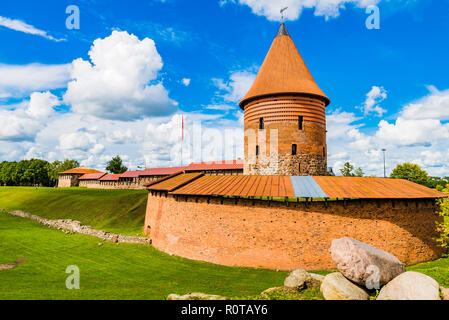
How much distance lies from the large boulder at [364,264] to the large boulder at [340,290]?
0.21 metres

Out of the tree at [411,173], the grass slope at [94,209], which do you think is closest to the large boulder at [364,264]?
the grass slope at [94,209]

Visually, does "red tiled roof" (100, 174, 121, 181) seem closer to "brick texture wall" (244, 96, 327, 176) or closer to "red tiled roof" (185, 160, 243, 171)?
"red tiled roof" (185, 160, 243, 171)

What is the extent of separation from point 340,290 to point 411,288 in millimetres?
1921

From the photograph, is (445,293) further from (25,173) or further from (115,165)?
(25,173)

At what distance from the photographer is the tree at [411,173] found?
5406 centimetres

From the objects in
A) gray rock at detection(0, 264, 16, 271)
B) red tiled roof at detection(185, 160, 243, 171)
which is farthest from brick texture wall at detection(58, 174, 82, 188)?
gray rock at detection(0, 264, 16, 271)

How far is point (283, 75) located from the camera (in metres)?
23.6

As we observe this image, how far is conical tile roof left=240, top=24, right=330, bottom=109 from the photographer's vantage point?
22.7 meters

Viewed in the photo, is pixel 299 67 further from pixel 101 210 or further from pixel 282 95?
pixel 101 210

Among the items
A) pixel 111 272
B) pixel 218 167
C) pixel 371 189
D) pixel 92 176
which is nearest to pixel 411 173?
pixel 218 167

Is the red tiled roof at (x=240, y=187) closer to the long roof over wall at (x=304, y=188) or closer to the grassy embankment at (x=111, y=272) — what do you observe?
the long roof over wall at (x=304, y=188)

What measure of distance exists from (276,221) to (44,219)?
97.4 feet

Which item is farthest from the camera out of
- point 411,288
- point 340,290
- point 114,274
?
point 114,274

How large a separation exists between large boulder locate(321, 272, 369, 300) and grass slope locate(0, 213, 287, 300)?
3.20 metres
